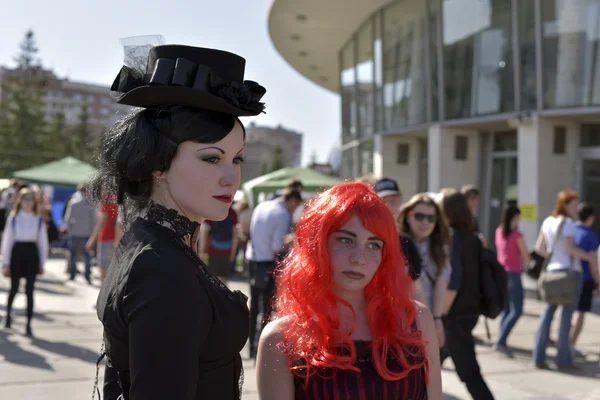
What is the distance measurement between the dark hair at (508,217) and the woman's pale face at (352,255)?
655 centimetres

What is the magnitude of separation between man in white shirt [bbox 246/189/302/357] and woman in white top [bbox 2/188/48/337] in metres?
2.61

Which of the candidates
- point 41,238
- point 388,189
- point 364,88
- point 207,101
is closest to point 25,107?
point 364,88

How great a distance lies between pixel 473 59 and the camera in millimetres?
16438

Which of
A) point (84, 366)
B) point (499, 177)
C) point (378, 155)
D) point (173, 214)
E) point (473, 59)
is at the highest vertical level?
point (473, 59)

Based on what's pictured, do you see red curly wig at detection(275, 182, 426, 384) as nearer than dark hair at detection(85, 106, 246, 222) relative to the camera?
No

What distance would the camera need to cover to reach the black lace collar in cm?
167

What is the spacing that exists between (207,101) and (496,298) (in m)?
3.96

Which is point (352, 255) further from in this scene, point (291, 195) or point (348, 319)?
point (291, 195)

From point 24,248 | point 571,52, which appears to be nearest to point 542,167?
point 571,52

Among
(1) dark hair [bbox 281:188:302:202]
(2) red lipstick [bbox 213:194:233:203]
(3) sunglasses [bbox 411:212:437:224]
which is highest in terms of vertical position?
(2) red lipstick [bbox 213:194:233:203]

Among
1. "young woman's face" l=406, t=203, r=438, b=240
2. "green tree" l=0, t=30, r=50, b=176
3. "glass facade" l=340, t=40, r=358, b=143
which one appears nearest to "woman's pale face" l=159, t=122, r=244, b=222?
"young woman's face" l=406, t=203, r=438, b=240

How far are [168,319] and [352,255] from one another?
1.01 metres

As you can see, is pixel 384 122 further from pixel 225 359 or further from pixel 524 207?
pixel 225 359

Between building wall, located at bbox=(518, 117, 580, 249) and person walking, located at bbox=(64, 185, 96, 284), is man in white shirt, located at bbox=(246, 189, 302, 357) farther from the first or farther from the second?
building wall, located at bbox=(518, 117, 580, 249)
